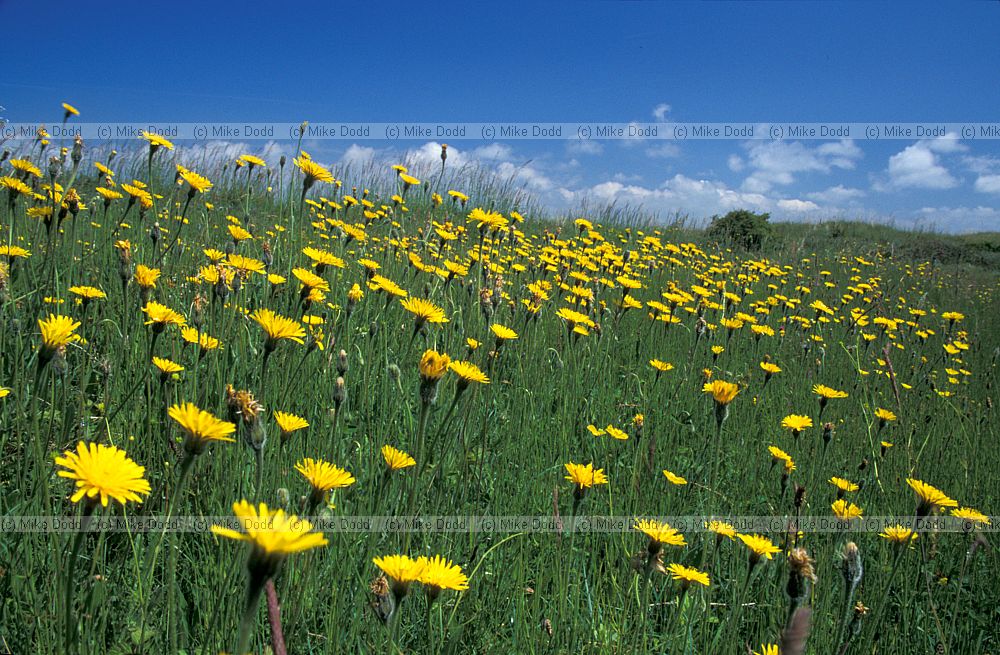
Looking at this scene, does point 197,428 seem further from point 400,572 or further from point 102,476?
point 400,572

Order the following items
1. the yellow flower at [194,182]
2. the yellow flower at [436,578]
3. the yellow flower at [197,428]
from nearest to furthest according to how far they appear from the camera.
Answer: the yellow flower at [197,428]
the yellow flower at [436,578]
the yellow flower at [194,182]

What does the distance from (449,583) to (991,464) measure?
3.67 meters

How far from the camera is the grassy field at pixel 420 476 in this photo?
4.05ft

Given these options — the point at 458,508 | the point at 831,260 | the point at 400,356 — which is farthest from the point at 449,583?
the point at 831,260

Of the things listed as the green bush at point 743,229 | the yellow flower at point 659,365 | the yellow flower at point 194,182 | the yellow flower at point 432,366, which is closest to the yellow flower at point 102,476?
the yellow flower at point 432,366

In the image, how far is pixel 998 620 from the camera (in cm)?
212

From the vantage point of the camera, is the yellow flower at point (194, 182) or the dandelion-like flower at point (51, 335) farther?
the yellow flower at point (194, 182)

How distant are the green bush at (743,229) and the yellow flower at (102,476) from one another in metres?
12.5

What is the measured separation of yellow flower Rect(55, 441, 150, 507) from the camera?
2.77 ft

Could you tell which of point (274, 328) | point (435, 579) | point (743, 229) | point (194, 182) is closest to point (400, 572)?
point (435, 579)

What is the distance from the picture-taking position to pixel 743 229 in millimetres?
12797

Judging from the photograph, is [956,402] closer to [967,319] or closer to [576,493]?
[576,493]

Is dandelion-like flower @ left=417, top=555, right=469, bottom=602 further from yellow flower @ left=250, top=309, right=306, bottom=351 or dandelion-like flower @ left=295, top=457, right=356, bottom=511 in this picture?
yellow flower @ left=250, top=309, right=306, bottom=351

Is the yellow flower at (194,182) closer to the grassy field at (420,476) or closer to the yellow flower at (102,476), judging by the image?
the grassy field at (420,476)
